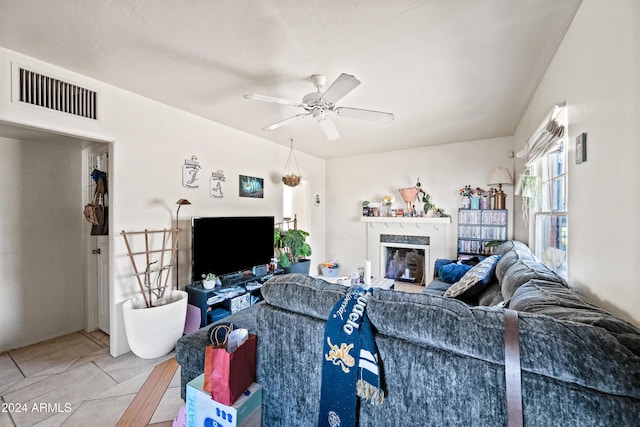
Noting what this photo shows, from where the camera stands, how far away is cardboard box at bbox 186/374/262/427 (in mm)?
1198

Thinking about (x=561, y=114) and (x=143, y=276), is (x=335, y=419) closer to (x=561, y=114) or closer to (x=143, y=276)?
(x=561, y=114)

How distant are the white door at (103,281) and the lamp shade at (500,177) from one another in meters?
5.04

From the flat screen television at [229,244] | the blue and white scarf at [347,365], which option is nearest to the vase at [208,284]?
the flat screen television at [229,244]

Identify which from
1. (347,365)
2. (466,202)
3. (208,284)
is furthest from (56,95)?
(466,202)

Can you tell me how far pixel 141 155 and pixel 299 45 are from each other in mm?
1961

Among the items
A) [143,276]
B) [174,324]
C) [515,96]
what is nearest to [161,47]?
[143,276]

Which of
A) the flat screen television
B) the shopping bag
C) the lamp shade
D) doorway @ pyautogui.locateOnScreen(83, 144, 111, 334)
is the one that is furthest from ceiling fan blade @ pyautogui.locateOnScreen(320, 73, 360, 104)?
the lamp shade

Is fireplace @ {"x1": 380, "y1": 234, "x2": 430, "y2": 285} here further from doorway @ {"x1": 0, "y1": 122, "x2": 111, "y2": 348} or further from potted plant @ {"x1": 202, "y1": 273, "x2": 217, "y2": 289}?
doorway @ {"x1": 0, "y1": 122, "x2": 111, "y2": 348}

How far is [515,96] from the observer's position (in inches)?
103

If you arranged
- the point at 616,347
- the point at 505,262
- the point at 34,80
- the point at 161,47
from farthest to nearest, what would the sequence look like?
the point at 505,262, the point at 34,80, the point at 161,47, the point at 616,347

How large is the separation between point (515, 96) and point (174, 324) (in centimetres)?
396

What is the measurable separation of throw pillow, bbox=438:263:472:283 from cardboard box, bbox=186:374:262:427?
2.72m

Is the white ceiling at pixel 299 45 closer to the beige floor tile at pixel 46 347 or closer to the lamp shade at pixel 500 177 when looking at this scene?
the lamp shade at pixel 500 177

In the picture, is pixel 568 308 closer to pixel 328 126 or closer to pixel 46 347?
pixel 328 126
